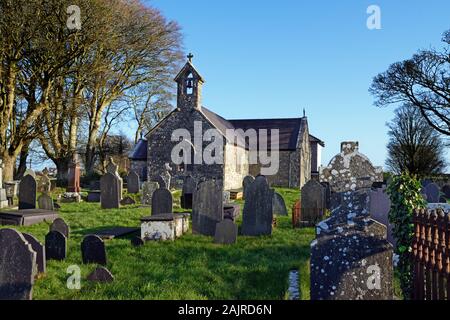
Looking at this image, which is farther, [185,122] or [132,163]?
[132,163]

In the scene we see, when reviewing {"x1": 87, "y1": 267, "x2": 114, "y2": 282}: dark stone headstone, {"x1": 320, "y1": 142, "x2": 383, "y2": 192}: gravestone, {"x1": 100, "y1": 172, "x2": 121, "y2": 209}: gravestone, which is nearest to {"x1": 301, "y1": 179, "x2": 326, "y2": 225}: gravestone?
{"x1": 320, "y1": 142, "x2": 383, "y2": 192}: gravestone

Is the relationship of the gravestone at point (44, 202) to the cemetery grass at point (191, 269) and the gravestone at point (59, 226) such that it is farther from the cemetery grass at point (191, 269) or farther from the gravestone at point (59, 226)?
the gravestone at point (59, 226)

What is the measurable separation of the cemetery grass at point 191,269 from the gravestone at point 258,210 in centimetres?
46

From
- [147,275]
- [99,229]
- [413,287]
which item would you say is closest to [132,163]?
[99,229]

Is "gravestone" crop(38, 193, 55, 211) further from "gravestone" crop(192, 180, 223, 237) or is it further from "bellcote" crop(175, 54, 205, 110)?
"bellcote" crop(175, 54, 205, 110)

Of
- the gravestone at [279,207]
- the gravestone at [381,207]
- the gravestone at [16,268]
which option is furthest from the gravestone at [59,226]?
the gravestone at [279,207]

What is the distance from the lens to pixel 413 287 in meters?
6.05

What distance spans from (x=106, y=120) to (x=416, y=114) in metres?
31.1

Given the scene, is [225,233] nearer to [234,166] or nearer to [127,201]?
[127,201]

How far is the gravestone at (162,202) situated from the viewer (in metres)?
12.1

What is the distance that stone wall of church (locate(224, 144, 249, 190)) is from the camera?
28797 mm

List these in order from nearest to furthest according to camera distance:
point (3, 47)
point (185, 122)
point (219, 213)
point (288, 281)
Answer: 1. point (288, 281)
2. point (219, 213)
3. point (3, 47)
4. point (185, 122)

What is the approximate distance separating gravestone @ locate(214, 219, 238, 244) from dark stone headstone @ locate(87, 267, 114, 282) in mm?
3590

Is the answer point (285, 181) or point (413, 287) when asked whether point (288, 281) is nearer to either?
point (413, 287)
